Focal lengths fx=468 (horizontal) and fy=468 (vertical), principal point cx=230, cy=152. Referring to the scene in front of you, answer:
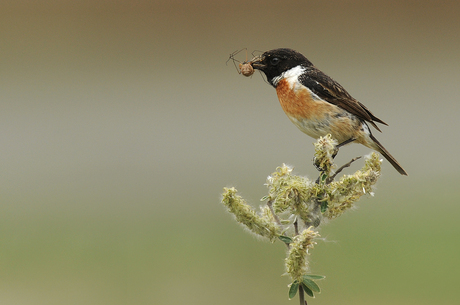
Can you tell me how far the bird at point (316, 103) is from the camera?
5.73 feet

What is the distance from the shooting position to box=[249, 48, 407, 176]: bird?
1.75 metres

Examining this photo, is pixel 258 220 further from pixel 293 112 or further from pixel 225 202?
pixel 293 112

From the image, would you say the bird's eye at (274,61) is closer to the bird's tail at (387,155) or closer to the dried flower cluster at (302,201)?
the bird's tail at (387,155)

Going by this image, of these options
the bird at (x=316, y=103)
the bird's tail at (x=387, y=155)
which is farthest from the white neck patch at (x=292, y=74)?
the bird's tail at (x=387, y=155)

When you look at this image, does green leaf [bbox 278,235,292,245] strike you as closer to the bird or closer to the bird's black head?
the bird

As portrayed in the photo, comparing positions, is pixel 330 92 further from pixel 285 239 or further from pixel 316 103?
pixel 285 239

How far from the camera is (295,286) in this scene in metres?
1.09

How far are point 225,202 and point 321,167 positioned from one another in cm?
30

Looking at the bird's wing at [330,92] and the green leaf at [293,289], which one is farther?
the bird's wing at [330,92]

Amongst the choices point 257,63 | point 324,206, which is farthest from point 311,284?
point 257,63

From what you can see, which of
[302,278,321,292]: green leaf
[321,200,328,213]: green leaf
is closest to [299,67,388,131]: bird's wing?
[321,200,328,213]: green leaf

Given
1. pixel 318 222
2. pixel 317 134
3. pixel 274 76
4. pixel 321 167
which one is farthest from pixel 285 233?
pixel 274 76

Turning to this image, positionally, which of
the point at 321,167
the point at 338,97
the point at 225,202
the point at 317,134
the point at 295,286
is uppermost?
the point at 338,97

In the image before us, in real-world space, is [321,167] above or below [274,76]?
below
